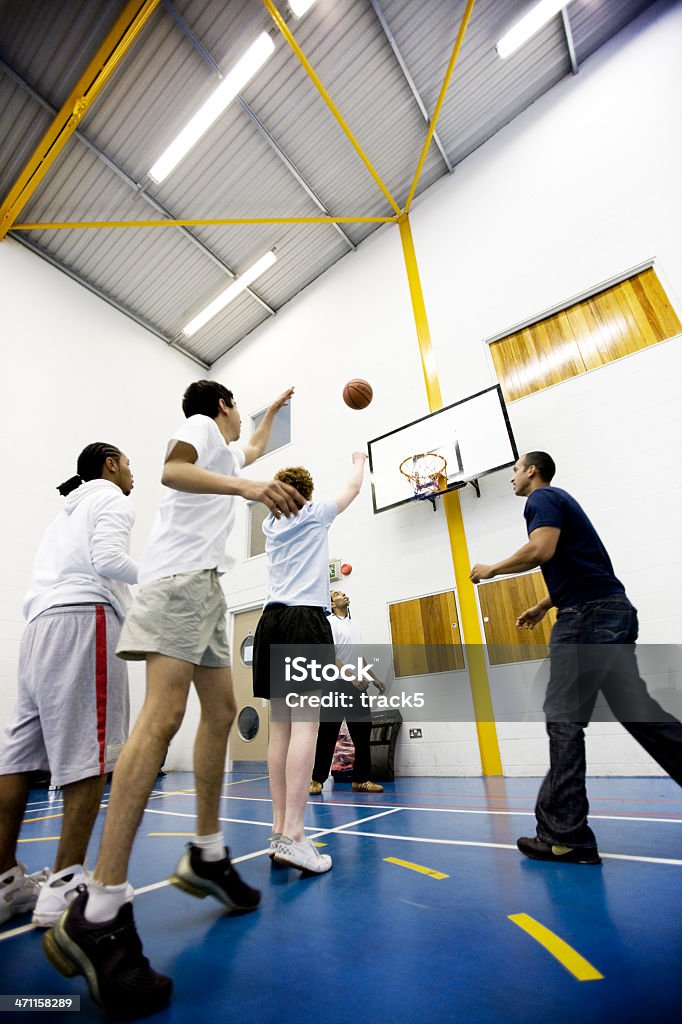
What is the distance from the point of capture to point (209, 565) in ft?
5.24

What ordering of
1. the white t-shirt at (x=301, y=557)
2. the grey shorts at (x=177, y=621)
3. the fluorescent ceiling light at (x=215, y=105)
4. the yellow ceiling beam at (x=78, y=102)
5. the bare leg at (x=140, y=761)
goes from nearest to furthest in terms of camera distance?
the bare leg at (x=140, y=761) → the grey shorts at (x=177, y=621) → the white t-shirt at (x=301, y=557) → the yellow ceiling beam at (x=78, y=102) → the fluorescent ceiling light at (x=215, y=105)

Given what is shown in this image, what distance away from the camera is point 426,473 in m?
6.23

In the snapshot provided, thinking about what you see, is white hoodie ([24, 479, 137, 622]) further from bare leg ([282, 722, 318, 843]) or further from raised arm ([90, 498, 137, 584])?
bare leg ([282, 722, 318, 843])

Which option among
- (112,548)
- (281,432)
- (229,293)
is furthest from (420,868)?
(229,293)

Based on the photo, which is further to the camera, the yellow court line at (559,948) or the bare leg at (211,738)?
the bare leg at (211,738)

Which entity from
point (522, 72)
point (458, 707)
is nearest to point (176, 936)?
point (458, 707)

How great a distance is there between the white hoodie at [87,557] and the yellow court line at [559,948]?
5.12 feet

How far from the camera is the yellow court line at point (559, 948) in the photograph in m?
1.11

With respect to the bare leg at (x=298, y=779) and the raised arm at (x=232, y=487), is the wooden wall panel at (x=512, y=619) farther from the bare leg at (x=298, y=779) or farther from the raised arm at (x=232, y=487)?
the raised arm at (x=232, y=487)

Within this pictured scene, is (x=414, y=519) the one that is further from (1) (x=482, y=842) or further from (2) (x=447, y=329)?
(1) (x=482, y=842)

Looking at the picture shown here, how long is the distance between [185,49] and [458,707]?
8.94m

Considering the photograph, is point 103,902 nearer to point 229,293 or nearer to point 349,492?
point 349,492

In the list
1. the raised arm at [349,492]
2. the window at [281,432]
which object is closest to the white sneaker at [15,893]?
the raised arm at [349,492]

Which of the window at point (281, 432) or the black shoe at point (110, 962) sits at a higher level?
the window at point (281, 432)
